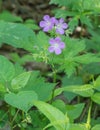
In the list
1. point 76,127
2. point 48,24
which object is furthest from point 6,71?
point 76,127

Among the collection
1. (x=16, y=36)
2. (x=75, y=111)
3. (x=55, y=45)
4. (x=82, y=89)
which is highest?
(x=55, y=45)

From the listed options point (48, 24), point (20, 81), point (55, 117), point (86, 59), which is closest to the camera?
point (55, 117)

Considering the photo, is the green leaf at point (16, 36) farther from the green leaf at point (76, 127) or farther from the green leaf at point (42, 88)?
A: the green leaf at point (76, 127)

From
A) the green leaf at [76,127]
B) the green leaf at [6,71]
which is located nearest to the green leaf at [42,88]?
the green leaf at [6,71]

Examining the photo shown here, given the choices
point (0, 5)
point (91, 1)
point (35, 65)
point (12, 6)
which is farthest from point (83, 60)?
point (12, 6)

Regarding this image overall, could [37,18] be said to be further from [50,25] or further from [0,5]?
[50,25]

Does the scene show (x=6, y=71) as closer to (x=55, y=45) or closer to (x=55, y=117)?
(x=55, y=45)
